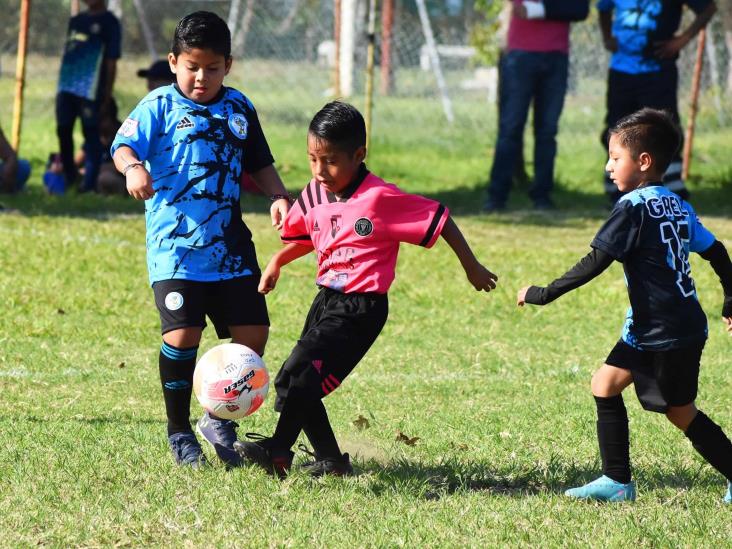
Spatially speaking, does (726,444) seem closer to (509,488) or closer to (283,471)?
(509,488)

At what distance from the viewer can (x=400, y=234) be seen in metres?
4.80

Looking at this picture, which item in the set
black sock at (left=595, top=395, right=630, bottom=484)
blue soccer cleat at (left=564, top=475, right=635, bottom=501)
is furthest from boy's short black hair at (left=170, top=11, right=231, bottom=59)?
blue soccer cleat at (left=564, top=475, right=635, bottom=501)

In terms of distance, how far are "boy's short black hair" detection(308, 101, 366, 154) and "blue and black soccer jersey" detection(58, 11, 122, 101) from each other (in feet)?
28.0

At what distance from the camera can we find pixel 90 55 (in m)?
13.0

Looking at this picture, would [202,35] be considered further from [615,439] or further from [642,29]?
[642,29]

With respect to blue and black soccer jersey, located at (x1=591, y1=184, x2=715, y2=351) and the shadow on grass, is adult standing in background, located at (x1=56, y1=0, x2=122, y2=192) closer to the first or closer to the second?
the shadow on grass

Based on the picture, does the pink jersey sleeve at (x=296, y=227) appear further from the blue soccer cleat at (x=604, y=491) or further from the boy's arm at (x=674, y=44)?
the boy's arm at (x=674, y=44)

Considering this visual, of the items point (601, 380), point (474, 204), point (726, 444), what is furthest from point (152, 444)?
point (474, 204)

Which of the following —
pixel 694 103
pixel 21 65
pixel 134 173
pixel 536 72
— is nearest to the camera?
pixel 134 173

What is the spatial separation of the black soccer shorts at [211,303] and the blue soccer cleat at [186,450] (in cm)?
45

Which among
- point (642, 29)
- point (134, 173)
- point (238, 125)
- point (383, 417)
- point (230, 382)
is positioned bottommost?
point (383, 417)

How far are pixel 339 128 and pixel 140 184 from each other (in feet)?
2.54

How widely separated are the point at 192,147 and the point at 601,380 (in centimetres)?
185

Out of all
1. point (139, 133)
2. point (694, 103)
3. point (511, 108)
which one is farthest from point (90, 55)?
point (139, 133)
